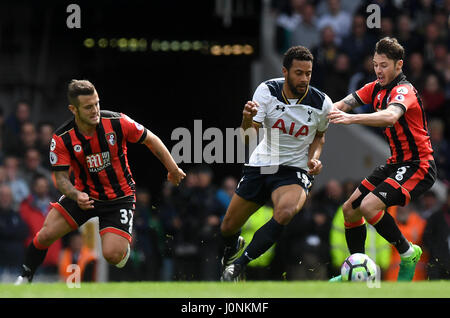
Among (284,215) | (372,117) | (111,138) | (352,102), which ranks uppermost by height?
(352,102)

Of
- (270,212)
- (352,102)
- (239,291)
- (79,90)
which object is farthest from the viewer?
(270,212)

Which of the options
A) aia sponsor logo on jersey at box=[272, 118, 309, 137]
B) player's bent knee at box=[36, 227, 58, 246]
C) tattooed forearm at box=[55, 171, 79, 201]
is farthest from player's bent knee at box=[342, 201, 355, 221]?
player's bent knee at box=[36, 227, 58, 246]

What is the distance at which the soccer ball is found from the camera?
897 cm

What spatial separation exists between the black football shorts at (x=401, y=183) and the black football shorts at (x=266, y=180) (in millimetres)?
572

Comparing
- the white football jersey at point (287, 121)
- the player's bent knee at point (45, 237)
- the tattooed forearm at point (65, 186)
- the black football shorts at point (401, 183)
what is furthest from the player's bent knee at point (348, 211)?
the player's bent knee at point (45, 237)

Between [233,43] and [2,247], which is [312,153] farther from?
[233,43]

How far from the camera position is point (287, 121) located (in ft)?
30.2

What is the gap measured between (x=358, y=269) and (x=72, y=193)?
2.79m

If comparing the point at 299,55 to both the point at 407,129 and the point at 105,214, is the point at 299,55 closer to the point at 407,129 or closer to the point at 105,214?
the point at 407,129

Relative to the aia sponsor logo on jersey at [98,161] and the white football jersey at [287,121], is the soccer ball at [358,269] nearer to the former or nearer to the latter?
the white football jersey at [287,121]

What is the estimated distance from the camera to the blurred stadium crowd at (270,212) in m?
12.7

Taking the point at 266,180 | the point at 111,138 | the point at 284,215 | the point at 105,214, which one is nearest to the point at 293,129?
the point at 266,180
